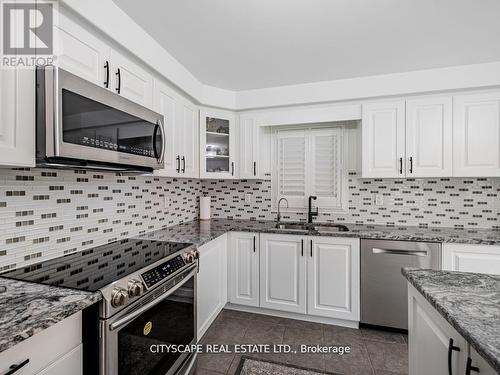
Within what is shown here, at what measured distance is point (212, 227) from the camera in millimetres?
2656

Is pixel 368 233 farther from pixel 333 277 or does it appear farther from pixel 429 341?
pixel 429 341

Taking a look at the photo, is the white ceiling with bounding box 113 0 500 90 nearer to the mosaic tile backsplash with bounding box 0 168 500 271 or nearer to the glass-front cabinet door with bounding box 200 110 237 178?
the glass-front cabinet door with bounding box 200 110 237 178

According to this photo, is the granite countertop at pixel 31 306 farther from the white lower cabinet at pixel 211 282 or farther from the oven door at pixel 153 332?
the white lower cabinet at pixel 211 282

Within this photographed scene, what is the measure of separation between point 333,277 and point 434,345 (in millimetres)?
1431

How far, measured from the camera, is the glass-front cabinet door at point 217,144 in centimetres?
269

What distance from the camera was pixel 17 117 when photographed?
100cm

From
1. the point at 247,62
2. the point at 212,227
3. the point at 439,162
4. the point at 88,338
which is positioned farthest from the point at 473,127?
the point at 88,338

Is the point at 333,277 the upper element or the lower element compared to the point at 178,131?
lower

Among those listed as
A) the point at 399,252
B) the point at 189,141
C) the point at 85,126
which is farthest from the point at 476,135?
the point at 85,126

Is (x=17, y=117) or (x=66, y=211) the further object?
(x=66, y=211)

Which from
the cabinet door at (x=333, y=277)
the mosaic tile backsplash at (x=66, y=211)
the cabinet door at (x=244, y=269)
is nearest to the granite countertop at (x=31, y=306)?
the mosaic tile backsplash at (x=66, y=211)

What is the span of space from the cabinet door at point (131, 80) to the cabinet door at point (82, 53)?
6 centimetres

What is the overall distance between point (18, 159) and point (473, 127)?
3.21 m

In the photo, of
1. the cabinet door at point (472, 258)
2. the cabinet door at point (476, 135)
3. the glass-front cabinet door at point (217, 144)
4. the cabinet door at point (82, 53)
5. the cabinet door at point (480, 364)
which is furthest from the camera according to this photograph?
the glass-front cabinet door at point (217, 144)
